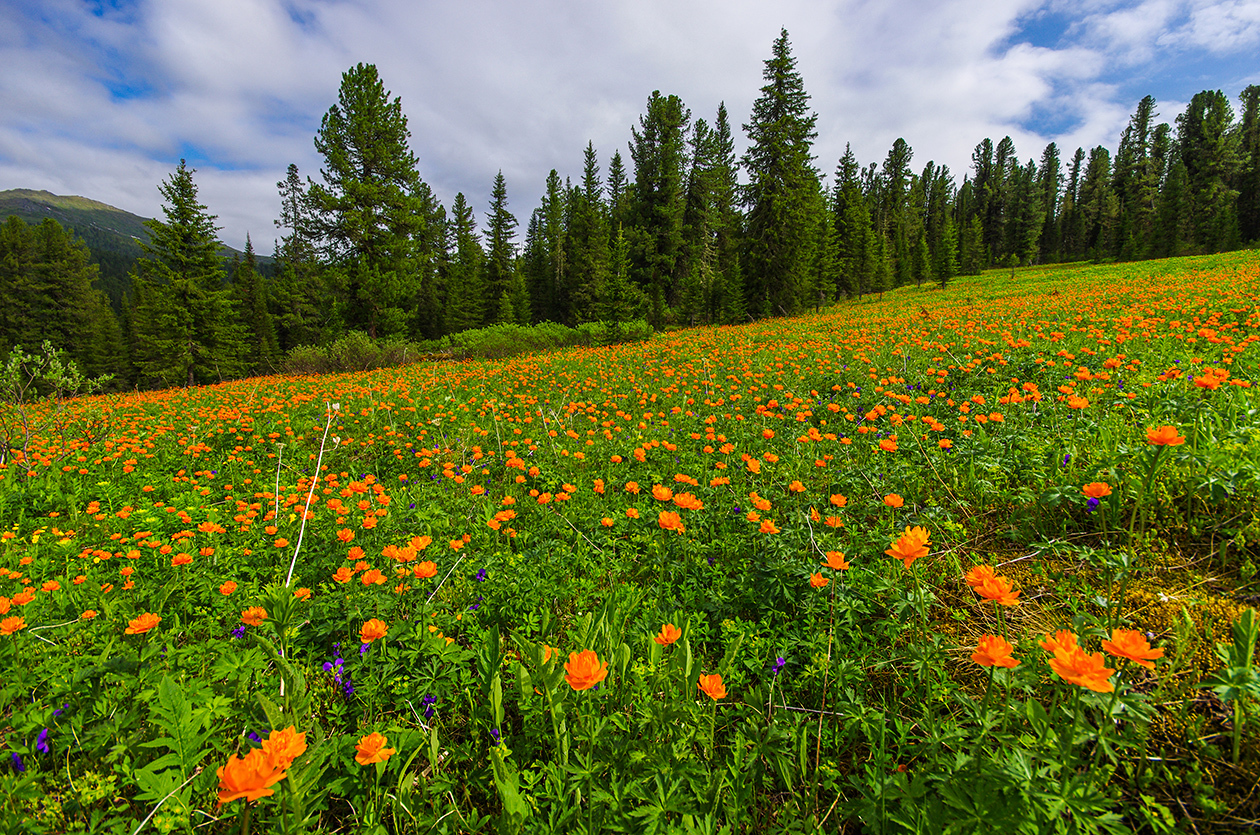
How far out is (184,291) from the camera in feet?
75.3

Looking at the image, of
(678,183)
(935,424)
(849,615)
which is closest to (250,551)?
(849,615)

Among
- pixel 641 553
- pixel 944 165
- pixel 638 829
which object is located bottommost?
pixel 638 829

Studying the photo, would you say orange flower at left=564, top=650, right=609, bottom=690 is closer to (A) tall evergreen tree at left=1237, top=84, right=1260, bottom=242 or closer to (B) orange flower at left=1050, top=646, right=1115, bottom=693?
(B) orange flower at left=1050, top=646, right=1115, bottom=693

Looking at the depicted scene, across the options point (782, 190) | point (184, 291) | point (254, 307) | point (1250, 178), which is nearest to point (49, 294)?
point (254, 307)

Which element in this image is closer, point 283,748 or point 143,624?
point 283,748

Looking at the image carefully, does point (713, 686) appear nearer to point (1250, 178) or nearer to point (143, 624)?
point (143, 624)

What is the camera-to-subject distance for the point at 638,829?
54.7 inches

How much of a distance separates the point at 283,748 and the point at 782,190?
2418 centimetres

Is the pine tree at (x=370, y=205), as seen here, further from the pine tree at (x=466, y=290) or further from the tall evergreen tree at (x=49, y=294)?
the tall evergreen tree at (x=49, y=294)

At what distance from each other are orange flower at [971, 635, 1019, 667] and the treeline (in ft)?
56.7

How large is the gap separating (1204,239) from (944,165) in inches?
1254

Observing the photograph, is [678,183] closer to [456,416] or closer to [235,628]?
[456,416]

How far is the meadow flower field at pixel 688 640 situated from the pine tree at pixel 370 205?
54.9 ft

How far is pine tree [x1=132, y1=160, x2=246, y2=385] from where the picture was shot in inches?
891
